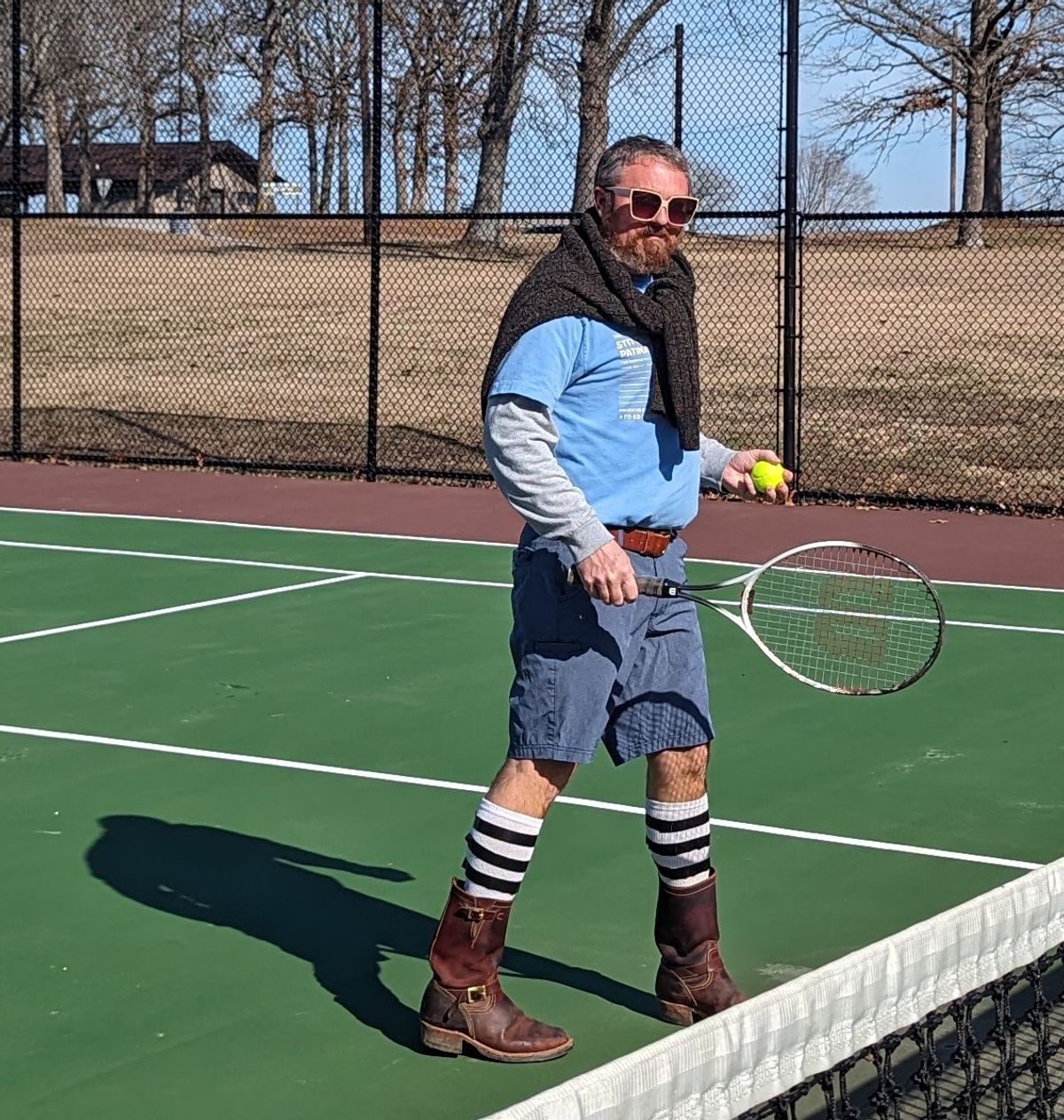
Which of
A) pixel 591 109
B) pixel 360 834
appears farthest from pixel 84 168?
pixel 360 834

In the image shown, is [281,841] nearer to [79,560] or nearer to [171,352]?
[79,560]

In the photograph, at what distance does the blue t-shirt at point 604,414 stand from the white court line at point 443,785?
2.05 meters

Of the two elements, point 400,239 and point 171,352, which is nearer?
point 400,239

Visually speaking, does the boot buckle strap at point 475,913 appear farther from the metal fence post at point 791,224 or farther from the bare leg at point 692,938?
the metal fence post at point 791,224

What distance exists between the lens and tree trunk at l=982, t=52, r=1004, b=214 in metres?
21.9

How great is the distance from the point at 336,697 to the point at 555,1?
8364 millimetres

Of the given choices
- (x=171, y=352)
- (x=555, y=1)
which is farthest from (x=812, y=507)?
(x=171, y=352)

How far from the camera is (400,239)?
1750 centimetres

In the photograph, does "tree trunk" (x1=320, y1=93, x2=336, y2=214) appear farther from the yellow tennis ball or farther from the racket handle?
the racket handle

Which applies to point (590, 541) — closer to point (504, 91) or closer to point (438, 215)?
point (438, 215)

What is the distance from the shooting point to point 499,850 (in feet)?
14.1

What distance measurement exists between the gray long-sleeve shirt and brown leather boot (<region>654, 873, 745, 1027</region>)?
0.94 meters

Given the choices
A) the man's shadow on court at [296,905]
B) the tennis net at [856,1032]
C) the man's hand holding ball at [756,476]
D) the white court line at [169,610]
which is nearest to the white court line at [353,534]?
the white court line at [169,610]

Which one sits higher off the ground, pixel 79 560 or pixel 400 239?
pixel 400 239
